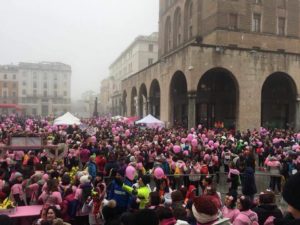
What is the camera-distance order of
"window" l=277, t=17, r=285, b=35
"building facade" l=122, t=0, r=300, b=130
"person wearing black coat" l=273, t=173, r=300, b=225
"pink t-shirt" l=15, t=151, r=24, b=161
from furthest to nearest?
"window" l=277, t=17, r=285, b=35 < "building facade" l=122, t=0, r=300, b=130 < "pink t-shirt" l=15, t=151, r=24, b=161 < "person wearing black coat" l=273, t=173, r=300, b=225

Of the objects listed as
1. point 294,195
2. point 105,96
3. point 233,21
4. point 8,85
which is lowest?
point 294,195

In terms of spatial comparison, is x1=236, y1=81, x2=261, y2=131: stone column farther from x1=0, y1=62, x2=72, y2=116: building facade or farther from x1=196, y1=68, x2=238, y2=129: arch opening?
x1=0, y1=62, x2=72, y2=116: building facade

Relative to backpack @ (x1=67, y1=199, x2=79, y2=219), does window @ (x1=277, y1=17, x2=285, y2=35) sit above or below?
above

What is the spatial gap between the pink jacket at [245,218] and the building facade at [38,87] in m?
120

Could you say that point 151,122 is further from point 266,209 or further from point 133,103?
point 133,103

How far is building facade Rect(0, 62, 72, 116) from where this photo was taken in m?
124

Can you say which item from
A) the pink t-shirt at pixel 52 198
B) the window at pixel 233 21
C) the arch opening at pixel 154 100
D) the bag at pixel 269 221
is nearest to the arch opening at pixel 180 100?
the arch opening at pixel 154 100

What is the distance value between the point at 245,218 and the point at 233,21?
33.9 metres

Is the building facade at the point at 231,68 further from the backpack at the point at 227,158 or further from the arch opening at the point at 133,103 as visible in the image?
the backpack at the point at 227,158

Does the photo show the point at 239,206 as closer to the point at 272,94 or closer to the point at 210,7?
the point at 272,94

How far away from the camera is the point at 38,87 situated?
12725 cm

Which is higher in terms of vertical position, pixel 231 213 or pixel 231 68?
pixel 231 68

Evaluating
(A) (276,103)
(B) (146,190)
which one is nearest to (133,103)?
(A) (276,103)

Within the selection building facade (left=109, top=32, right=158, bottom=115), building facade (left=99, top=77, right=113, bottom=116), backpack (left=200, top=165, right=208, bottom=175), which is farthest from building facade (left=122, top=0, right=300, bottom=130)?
building facade (left=99, top=77, right=113, bottom=116)
